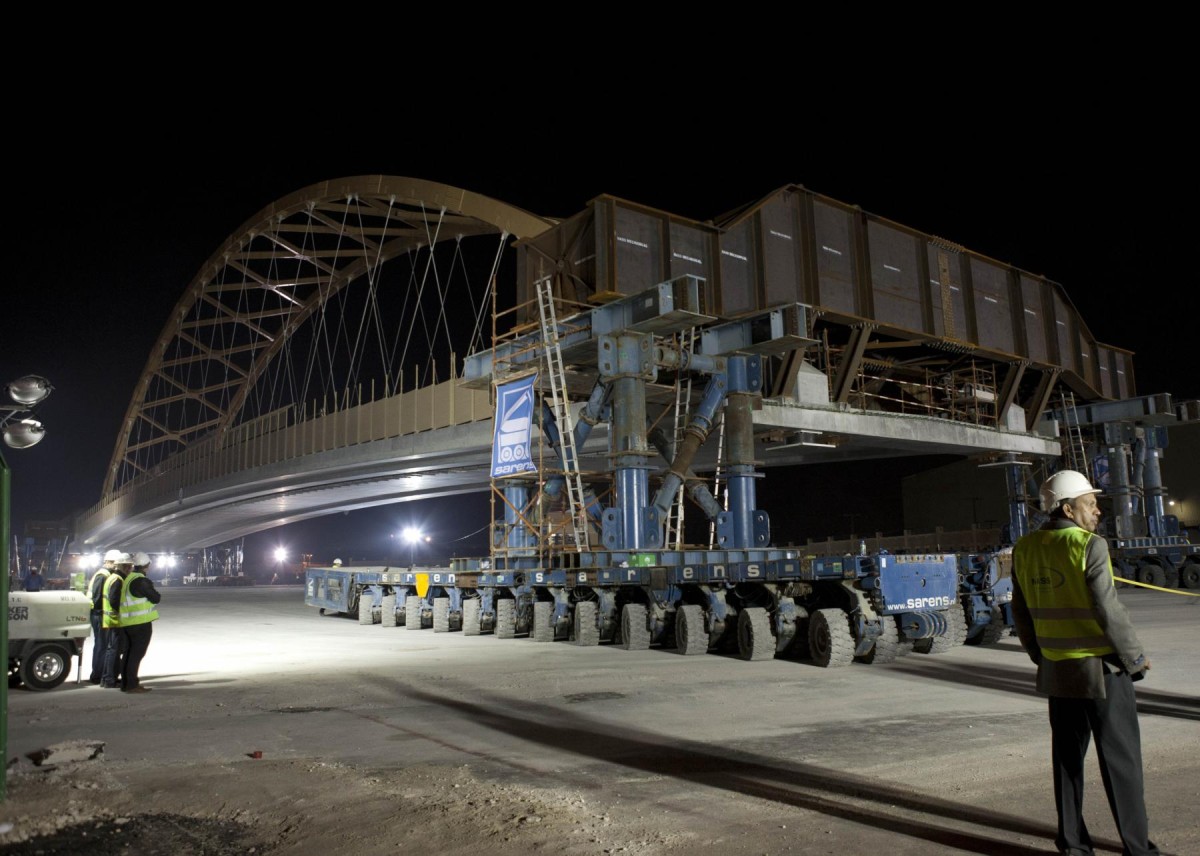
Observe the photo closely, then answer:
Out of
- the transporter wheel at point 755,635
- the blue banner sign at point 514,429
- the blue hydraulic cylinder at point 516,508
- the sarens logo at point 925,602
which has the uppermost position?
the blue banner sign at point 514,429

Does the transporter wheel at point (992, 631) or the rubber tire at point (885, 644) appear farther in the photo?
the transporter wheel at point (992, 631)

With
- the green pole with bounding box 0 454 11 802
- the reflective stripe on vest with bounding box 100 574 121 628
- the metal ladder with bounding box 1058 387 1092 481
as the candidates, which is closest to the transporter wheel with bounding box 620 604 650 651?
the reflective stripe on vest with bounding box 100 574 121 628

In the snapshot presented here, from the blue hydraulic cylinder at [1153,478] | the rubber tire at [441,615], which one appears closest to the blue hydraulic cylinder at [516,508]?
the rubber tire at [441,615]

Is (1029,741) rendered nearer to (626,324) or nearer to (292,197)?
(626,324)

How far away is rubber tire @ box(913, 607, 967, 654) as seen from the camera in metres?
13.6

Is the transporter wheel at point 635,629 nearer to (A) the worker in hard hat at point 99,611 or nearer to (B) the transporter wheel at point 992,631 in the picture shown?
(B) the transporter wheel at point 992,631

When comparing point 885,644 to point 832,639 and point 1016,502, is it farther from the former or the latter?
point 1016,502

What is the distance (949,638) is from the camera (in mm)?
13695

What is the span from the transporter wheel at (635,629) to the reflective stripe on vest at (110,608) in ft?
24.8

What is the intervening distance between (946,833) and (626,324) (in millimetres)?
15695

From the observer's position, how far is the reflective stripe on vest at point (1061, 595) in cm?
432

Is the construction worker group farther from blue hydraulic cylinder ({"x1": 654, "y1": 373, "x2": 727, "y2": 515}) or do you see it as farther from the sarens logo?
blue hydraulic cylinder ({"x1": 654, "y1": 373, "x2": 727, "y2": 515})

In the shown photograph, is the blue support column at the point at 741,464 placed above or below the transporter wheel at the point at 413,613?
above

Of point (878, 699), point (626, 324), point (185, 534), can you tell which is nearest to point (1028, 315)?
point (626, 324)
